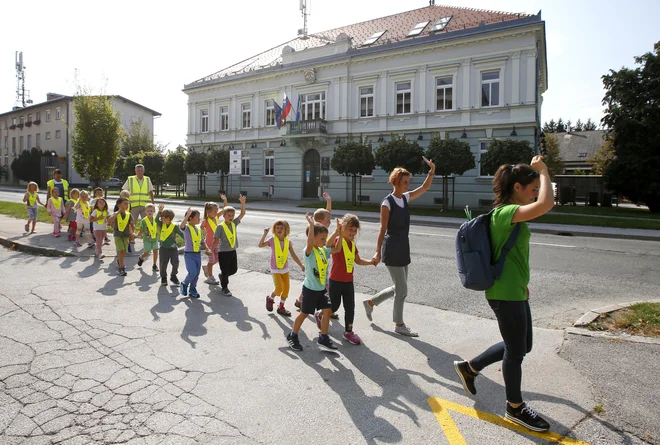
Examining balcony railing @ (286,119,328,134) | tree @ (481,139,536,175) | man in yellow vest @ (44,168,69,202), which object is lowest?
man in yellow vest @ (44,168,69,202)

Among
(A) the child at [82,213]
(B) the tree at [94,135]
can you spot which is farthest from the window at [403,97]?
(A) the child at [82,213]

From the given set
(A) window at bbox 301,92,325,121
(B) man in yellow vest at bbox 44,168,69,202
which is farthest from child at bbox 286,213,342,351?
(A) window at bbox 301,92,325,121

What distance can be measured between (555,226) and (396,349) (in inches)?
612

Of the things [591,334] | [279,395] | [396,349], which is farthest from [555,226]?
[279,395]

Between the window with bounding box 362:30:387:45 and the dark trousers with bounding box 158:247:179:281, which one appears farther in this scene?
the window with bounding box 362:30:387:45

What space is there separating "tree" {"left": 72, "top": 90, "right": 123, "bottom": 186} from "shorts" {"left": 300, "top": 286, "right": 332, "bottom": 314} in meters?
15.2

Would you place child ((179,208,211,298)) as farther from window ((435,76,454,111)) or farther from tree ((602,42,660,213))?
tree ((602,42,660,213))

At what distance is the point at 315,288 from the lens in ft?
15.7

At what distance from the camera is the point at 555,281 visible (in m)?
8.05

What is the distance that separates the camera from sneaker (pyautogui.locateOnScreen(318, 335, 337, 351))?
15.3 feet

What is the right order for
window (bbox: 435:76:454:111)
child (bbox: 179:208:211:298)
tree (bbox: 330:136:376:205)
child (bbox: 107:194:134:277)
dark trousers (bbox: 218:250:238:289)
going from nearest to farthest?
child (bbox: 179:208:211:298), dark trousers (bbox: 218:250:238:289), child (bbox: 107:194:134:277), tree (bbox: 330:136:376:205), window (bbox: 435:76:454:111)

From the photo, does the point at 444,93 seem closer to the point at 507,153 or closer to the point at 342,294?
the point at 507,153

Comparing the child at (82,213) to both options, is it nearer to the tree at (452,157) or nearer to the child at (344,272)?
the child at (344,272)

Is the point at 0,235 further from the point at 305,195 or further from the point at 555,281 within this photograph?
the point at 305,195
